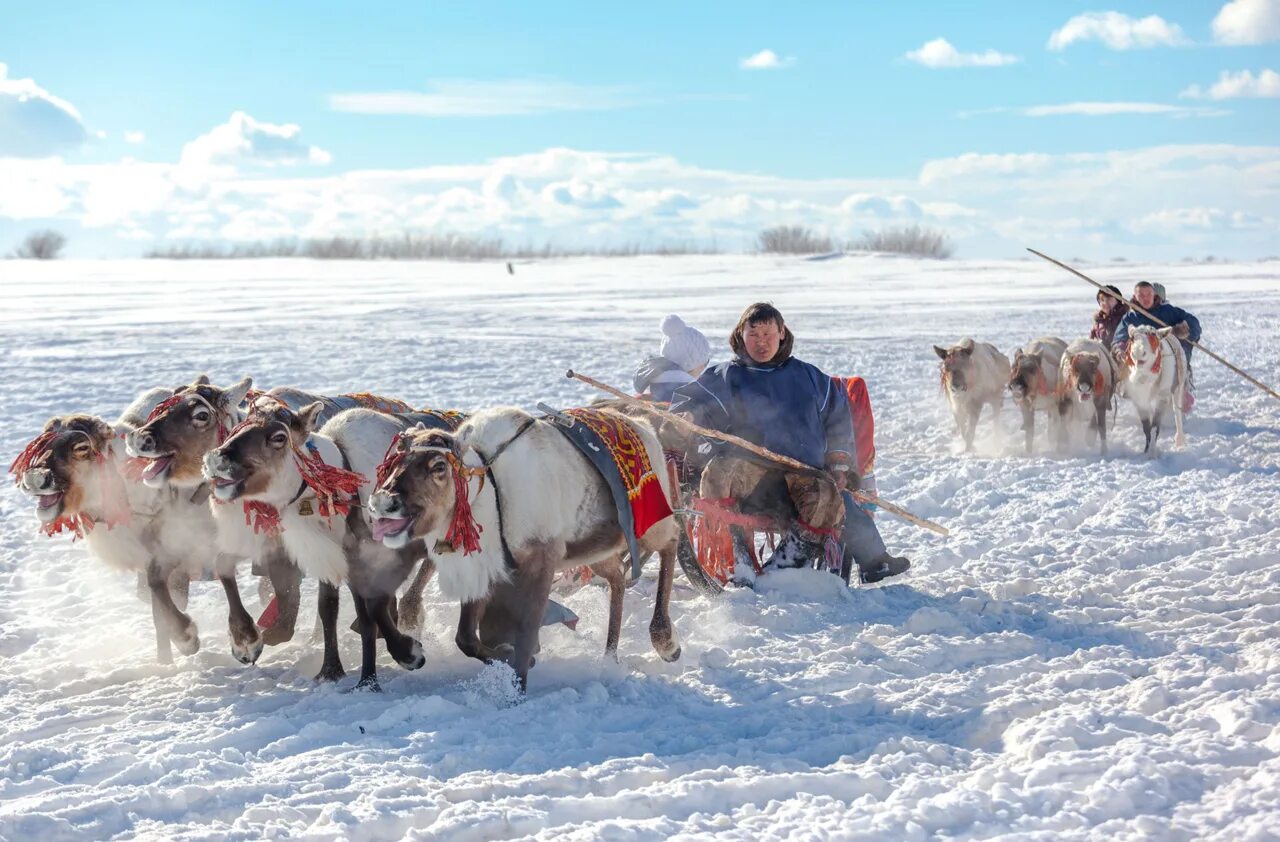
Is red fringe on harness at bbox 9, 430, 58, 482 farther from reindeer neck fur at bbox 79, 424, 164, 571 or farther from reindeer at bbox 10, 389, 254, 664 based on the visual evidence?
reindeer neck fur at bbox 79, 424, 164, 571

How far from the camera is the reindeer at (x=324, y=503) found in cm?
505

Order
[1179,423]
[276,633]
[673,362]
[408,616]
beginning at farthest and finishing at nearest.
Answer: [1179,423], [673,362], [408,616], [276,633]

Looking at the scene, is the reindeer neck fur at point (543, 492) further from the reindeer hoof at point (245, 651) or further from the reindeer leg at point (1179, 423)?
the reindeer leg at point (1179, 423)

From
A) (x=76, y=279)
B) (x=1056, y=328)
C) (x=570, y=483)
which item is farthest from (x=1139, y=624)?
(x=76, y=279)

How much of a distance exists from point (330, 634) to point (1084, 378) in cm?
798

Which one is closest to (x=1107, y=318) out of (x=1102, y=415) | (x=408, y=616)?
(x=1102, y=415)

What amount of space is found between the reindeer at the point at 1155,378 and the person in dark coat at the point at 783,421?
532 cm

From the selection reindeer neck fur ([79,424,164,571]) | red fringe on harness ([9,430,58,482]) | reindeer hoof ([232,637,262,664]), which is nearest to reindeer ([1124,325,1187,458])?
reindeer hoof ([232,637,262,664])

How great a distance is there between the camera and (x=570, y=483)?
535 centimetres

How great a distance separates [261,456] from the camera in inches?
199

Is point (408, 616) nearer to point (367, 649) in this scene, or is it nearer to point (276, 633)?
point (276, 633)

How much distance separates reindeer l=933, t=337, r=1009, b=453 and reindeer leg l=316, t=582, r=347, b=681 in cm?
752

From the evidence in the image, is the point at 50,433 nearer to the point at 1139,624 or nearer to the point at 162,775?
the point at 162,775

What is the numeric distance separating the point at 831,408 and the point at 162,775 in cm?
386
